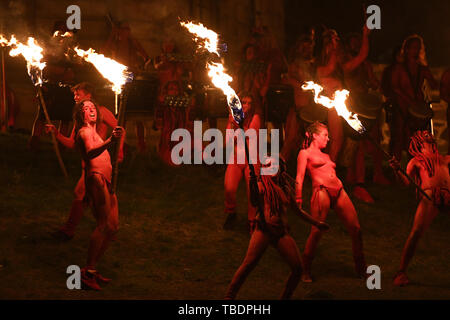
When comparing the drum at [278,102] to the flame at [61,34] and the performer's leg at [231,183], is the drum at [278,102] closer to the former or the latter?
the performer's leg at [231,183]

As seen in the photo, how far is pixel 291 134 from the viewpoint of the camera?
14297 millimetres

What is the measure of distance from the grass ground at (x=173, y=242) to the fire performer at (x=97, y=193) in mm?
326

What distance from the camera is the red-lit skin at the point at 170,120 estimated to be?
47.4 ft

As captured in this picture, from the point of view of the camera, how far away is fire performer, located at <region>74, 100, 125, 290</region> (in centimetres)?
929

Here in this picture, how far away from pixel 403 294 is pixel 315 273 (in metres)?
1.33

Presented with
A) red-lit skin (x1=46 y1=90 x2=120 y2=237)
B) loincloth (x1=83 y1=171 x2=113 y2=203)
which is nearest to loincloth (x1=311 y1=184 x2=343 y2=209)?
loincloth (x1=83 y1=171 x2=113 y2=203)

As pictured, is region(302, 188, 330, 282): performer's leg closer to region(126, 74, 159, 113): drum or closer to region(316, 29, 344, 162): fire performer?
region(316, 29, 344, 162): fire performer

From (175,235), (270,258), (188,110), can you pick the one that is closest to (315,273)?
(270,258)

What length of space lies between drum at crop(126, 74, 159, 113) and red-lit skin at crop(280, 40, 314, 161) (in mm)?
2273

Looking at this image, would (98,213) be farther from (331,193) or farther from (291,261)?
(331,193)

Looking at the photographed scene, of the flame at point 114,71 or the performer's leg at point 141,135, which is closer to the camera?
the flame at point 114,71

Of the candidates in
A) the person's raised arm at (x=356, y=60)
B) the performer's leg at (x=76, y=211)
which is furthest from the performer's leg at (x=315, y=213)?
the person's raised arm at (x=356, y=60)

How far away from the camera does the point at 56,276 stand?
9.82 metres

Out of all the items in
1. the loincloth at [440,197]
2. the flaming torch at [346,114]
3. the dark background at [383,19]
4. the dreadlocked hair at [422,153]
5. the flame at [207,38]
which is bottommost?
the loincloth at [440,197]
